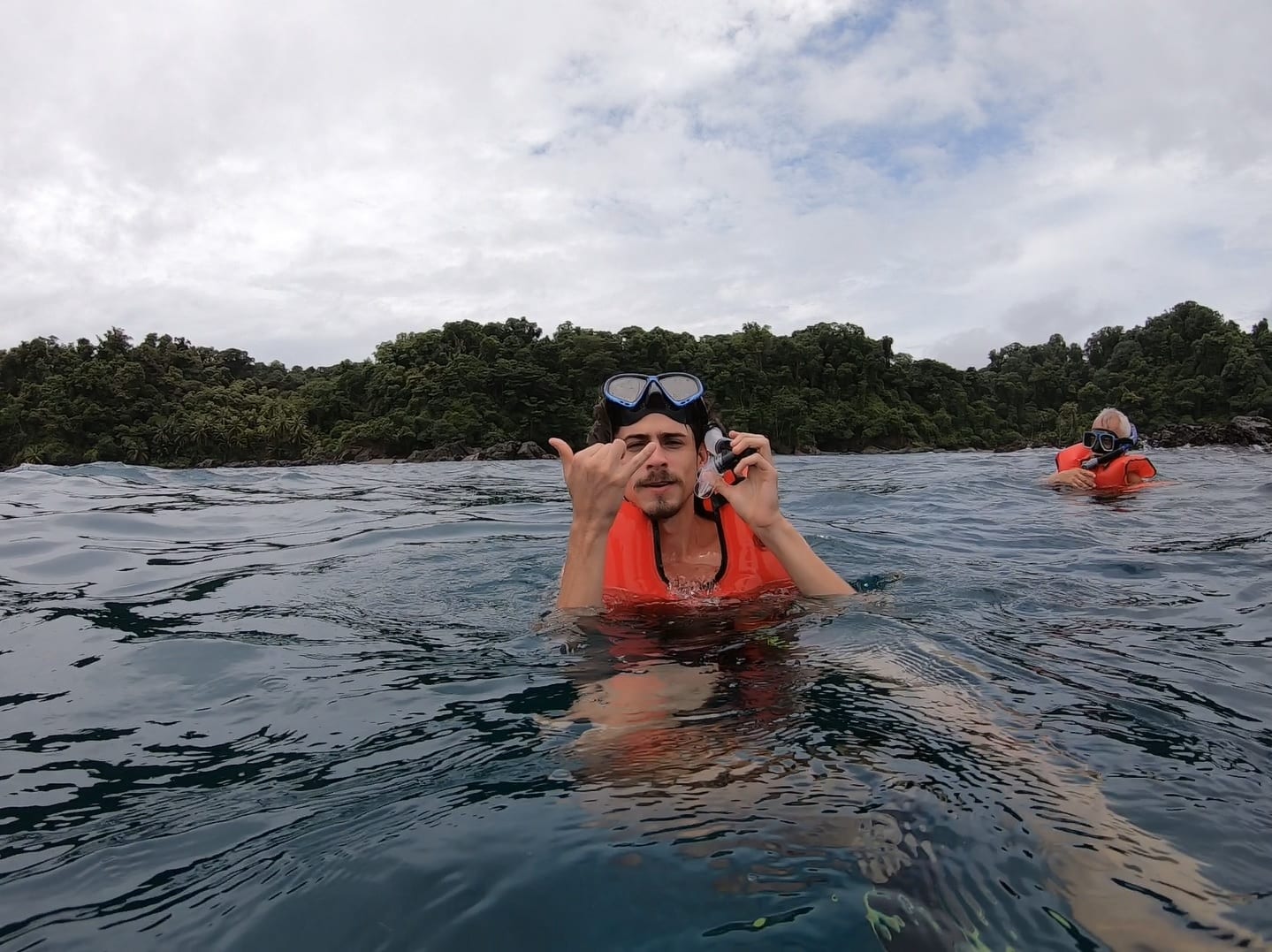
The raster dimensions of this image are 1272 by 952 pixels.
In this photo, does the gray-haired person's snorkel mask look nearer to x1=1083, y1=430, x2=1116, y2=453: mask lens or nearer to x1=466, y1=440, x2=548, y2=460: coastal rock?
x1=1083, y1=430, x2=1116, y2=453: mask lens

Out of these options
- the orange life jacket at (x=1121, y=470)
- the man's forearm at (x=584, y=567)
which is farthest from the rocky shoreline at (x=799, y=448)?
the man's forearm at (x=584, y=567)

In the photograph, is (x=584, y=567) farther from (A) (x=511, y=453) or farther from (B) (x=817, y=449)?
(B) (x=817, y=449)

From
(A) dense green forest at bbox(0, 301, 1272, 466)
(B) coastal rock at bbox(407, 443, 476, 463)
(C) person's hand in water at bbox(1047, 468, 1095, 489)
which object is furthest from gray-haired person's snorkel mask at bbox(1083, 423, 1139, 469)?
(A) dense green forest at bbox(0, 301, 1272, 466)

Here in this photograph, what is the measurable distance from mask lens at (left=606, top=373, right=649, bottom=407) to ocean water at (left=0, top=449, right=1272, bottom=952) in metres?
1.17

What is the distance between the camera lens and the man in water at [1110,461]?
9398mm

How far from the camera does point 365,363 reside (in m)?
64.5

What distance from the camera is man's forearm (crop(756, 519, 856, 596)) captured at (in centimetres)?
348

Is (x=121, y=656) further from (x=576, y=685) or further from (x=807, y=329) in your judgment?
(x=807, y=329)

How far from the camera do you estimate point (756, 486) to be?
3.44 metres

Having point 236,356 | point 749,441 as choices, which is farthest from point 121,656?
point 236,356

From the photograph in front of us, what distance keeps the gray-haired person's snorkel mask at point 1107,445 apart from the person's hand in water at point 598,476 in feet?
28.5

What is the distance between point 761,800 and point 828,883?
1.02 ft

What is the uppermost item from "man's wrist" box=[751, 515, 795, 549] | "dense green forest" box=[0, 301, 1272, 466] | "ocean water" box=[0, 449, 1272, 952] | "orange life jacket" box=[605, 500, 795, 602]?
"dense green forest" box=[0, 301, 1272, 466]

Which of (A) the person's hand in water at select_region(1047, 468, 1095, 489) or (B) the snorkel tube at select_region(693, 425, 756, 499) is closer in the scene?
(B) the snorkel tube at select_region(693, 425, 756, 499)
